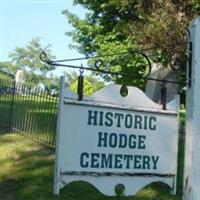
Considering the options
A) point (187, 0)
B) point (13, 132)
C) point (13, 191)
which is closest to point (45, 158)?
point (13, 191)

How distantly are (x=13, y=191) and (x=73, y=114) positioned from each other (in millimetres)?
3363

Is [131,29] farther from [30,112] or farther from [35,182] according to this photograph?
[35,182]

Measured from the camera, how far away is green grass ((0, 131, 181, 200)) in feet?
22.8

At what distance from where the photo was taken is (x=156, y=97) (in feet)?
41.0

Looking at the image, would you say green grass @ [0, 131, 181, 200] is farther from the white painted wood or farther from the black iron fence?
the white painted wood

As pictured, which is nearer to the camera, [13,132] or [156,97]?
[13,132]

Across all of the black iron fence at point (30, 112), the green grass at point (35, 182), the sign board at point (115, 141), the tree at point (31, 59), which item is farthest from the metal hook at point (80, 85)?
the tree at point (31, 59)

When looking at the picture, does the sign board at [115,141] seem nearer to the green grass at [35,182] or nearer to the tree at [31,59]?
the green grass at [35,182]

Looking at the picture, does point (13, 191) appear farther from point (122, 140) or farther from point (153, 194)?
point (122, 140)

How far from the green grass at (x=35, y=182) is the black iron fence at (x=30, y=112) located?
932 millimetres

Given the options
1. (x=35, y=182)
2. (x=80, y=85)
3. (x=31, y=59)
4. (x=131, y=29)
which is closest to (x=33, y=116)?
(x=131, y=29)

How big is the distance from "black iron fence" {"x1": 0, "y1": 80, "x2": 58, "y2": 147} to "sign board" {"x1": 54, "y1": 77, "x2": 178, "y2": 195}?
5762 millimetres

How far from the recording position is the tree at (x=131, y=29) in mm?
10711

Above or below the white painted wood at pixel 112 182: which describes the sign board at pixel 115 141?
above
